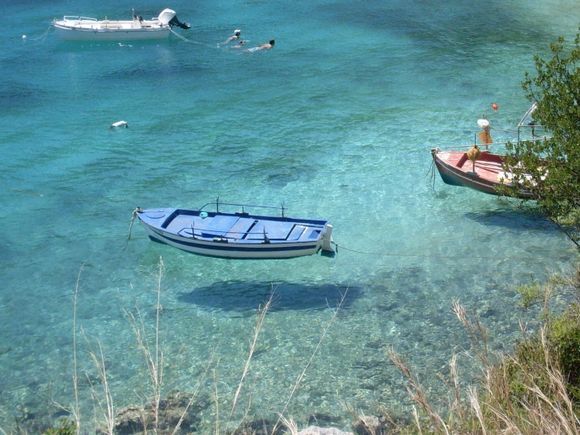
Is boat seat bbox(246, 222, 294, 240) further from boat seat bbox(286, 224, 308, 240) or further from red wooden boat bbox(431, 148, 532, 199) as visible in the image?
red wooden boat bbox(431, 148, 532, 199)

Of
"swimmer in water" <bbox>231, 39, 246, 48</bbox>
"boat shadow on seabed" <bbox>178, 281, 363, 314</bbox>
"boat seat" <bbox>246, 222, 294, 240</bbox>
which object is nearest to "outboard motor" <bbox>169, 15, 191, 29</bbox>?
"swimmer in water" <bbox>231, 39, 246, 48</bbox>

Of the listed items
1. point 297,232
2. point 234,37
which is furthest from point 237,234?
point 234,37

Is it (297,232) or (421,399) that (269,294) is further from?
(421,399)

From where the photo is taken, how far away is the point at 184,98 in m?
43.0

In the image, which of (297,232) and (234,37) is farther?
(234,37)

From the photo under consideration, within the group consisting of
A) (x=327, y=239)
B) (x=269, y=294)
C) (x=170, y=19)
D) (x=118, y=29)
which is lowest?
(x=269, y=294)

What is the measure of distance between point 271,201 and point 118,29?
2783 centimetres

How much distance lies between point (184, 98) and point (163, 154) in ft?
27.1

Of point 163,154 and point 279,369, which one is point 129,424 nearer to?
point 279,369

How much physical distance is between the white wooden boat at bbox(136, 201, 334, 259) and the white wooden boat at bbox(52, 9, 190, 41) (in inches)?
1172

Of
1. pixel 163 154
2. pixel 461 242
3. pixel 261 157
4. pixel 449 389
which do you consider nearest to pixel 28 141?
pixel 163 154

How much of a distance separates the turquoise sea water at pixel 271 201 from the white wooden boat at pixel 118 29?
81 centimetres

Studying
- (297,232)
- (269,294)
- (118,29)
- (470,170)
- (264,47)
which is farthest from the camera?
(118,29)

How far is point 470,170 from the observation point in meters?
28.7
